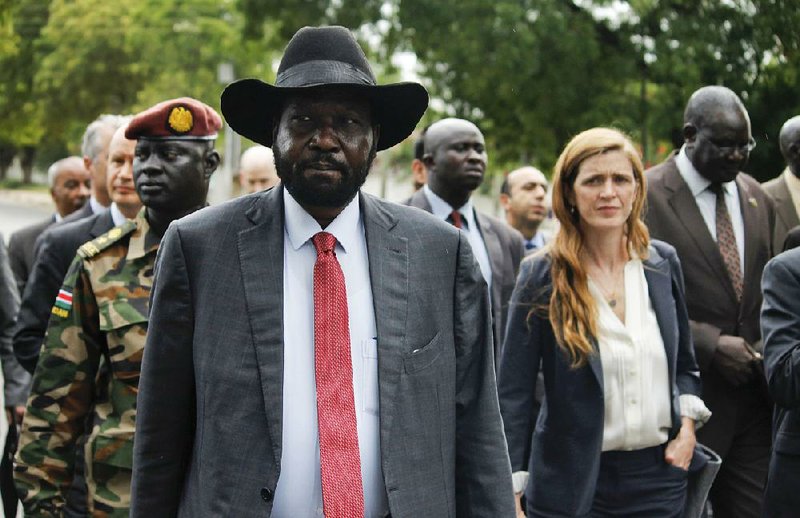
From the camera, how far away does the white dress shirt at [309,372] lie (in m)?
2.81

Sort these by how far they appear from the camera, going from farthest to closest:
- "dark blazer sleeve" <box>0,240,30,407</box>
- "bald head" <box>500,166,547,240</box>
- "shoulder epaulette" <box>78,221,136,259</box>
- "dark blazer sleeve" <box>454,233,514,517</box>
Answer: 1. "bald head" <box>500,166,547,240</box>
2. "dark blazer sleeve" <box>0,240,30,407</box>
3. "shoulder epaulette" <box>78,221,136,259</box>
4. "dark blazer sleeve" <box>454,233,514,517</box>

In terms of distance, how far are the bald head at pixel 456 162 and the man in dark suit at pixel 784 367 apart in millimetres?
3047

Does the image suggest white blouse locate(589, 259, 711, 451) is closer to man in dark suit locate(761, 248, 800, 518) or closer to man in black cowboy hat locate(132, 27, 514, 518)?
man in dark suit locate(761, 248, 800, 518)

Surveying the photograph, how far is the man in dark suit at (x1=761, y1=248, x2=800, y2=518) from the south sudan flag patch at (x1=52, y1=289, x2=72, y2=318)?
2664mm

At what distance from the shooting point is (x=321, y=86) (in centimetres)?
288

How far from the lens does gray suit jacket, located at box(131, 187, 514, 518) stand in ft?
9.05

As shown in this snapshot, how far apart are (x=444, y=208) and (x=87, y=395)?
3508 millimetres

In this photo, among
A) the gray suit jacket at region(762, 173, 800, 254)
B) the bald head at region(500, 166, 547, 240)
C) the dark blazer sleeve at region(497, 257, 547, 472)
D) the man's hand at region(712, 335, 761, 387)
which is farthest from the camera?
the bald head at region(500, 166, 547, 240)

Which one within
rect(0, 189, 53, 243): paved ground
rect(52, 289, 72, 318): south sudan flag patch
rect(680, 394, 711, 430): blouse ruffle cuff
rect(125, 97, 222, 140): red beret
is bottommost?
rect(0, 189, 53, 243): paved ground

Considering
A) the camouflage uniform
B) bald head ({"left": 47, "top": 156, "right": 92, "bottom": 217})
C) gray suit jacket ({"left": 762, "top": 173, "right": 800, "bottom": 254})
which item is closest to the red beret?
the camouflage uniform

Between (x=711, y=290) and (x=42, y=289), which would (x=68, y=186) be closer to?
(x=42, y=289)

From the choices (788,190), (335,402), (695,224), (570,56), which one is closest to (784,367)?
(695,224)

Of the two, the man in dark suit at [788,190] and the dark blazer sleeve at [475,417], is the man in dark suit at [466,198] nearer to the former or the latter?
the man in dark suit at [788,190]

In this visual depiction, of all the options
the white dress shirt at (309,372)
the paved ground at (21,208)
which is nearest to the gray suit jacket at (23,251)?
the white dress shirt at (309,372)
